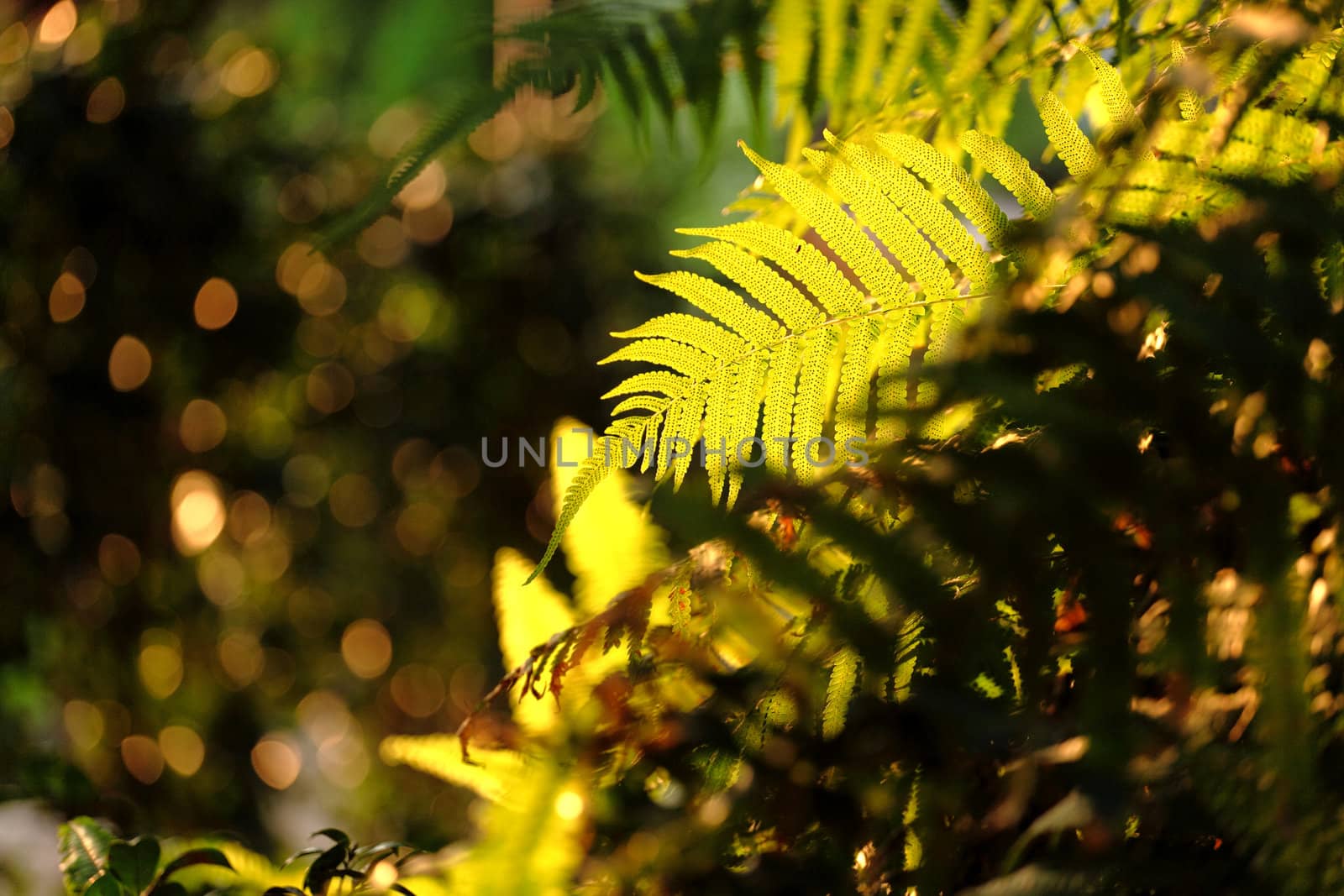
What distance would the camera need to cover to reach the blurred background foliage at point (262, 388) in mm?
1484

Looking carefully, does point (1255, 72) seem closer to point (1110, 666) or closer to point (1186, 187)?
point (1186, 187)

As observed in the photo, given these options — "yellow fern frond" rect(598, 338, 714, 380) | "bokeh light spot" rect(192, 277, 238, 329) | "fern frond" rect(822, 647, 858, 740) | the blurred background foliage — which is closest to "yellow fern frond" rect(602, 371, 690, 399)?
"yellow fern frond" rect(598, 338, 714, 380)

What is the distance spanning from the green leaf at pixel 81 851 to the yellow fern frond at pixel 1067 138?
0.39 m

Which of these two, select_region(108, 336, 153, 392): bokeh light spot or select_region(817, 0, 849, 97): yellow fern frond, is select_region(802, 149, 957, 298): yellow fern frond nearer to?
select_region(817, 0, 849, 97): yellow fern frond

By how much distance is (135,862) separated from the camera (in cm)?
36

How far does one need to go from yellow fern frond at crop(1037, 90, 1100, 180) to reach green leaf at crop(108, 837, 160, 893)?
383mm

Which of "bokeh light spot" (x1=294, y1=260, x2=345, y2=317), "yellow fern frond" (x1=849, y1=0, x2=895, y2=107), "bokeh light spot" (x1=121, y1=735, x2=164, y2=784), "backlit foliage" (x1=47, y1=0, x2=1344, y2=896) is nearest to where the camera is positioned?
"backlit foliage" (x1=47, y1=0, x2=1344, y2=896)

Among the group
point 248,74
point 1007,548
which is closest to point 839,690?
point 1007,548

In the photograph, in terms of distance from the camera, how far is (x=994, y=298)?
0.29 m

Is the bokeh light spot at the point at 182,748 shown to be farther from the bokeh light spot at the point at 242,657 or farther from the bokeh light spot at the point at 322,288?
the bokeh light spot at the point at 322,288

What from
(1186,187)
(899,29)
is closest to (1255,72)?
(1186,187)

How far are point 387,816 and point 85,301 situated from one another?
3.12 ft

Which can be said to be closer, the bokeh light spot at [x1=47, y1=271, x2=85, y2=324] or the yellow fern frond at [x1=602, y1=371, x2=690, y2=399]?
the yellow fern frond at [x1=602, y1=371, x2=690, y2=399]

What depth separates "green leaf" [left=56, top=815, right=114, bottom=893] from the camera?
14.0 inches
